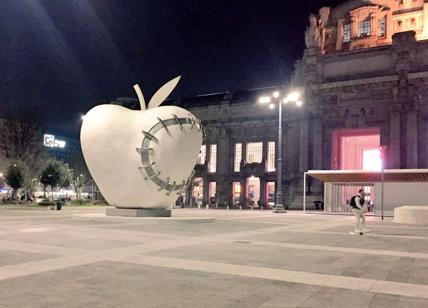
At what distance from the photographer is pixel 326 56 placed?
6419 cm

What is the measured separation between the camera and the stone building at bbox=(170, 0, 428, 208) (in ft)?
191

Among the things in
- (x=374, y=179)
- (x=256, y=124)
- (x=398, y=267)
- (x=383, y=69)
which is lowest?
(x=398, y=267)

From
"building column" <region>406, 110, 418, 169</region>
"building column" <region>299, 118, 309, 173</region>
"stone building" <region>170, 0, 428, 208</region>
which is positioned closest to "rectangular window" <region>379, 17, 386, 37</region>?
"stone building" <region>170, 0, 428, 208</region>

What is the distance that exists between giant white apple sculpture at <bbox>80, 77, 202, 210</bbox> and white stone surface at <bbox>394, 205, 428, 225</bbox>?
49.0 feet

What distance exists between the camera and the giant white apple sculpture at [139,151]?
25203 mm

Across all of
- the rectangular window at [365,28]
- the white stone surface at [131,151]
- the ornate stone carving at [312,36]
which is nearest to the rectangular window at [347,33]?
the rectangular window at [365,28]

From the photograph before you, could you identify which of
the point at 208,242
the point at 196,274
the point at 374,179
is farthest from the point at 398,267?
the point at 374,179

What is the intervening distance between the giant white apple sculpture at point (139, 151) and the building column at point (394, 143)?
38692 millimetres

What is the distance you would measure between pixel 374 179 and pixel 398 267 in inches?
1387

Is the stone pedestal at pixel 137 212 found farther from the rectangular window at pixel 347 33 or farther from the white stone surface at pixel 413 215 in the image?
the rectangular window at pixel 347 33

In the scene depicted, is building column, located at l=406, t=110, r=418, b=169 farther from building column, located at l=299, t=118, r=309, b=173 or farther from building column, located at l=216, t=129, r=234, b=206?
building column, located at l=216, t=129, r=234, b=206

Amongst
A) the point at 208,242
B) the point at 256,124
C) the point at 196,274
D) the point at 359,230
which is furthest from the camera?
the point at 256,124

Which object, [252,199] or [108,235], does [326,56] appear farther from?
[108,235]

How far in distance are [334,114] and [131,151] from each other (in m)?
42.9
